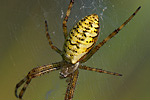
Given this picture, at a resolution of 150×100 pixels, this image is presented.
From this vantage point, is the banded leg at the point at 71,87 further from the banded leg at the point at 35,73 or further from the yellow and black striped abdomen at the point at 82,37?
the yellow and black striped abdomen at the point at 82,37

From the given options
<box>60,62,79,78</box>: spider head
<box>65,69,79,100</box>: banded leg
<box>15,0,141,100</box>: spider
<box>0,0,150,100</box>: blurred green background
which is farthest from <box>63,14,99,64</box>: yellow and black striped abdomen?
<box>0,0,150,100</box>: blurred green background

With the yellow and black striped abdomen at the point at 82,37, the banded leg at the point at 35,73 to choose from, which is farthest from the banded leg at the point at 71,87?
the yellow and black striped abdomen at the point at 82,37

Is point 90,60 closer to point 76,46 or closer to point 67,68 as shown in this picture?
point 67,68

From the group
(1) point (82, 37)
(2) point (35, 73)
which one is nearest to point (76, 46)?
(1) point (82, 37)

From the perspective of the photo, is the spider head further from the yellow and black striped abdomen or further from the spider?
the yellow and black striped abdomen

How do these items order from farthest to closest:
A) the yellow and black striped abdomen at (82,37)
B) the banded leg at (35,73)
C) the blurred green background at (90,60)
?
the blurred green background at (90,60) → the banded leg at (35,73) → the yellow and black striped abdomen at (82,37)

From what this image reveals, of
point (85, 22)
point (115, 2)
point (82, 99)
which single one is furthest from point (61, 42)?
point (85, 22)
